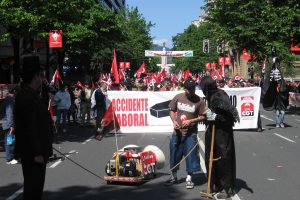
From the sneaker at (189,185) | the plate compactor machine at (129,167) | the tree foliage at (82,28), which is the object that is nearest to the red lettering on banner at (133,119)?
the tree foliage at (82,28)

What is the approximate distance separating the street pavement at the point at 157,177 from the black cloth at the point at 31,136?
108 inches

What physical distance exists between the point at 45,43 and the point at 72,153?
2263 centimetres

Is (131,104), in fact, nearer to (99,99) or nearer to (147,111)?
(147,111)

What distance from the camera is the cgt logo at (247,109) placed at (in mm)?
19797

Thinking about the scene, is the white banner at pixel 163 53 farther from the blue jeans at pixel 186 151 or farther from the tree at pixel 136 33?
the blue jeans at pixel 186 151

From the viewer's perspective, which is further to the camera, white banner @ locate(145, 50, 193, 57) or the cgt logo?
white banner @ locate(145, 50, 193, 57)

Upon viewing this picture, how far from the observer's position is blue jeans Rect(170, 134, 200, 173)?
8.92 metres

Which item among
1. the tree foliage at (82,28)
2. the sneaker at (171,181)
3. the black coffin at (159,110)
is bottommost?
the sneaker at (171,181)

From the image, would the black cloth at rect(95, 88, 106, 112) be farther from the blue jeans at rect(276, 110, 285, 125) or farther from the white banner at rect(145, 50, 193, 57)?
the white banner at rect(145, 50, 193, 57)

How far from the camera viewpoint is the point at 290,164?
37.5 feet

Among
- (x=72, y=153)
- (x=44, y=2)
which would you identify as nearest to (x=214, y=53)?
(x=44, y=2)

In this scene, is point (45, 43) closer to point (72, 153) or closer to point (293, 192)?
point (72, 153)

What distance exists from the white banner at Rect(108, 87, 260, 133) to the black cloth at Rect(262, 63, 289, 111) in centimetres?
126

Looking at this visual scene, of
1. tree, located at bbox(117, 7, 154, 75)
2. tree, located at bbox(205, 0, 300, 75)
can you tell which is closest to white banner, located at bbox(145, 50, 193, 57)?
tree, located at bbox(117, 7, 154, 75)
